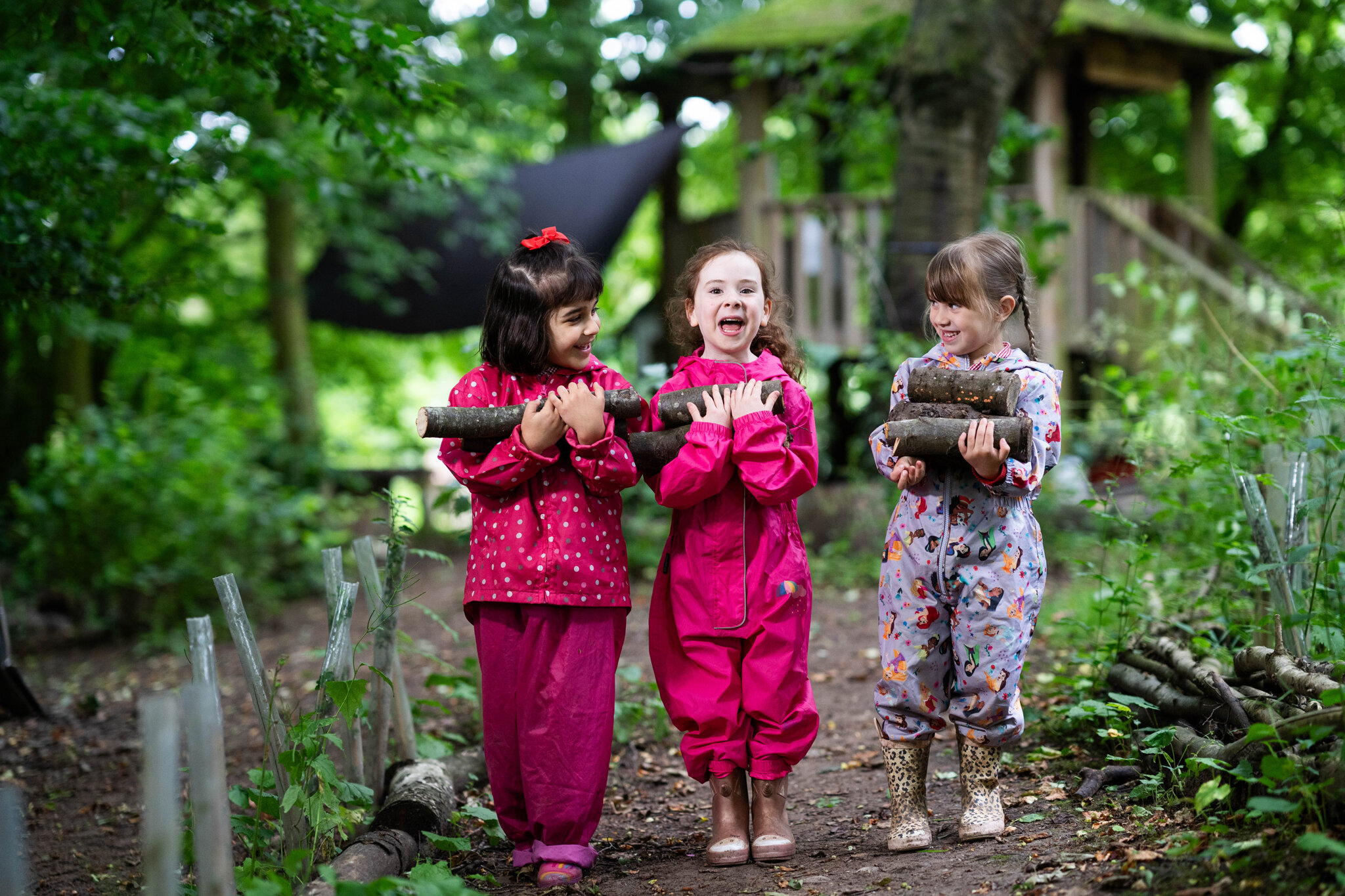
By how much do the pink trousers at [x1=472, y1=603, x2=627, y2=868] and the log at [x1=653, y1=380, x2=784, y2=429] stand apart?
55 cm

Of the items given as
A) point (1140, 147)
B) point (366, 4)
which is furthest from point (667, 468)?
point (1140, 147)

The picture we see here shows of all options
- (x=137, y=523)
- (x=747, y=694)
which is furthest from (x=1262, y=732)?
(x=137, y=523)

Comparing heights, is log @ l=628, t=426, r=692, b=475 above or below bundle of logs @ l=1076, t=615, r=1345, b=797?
above

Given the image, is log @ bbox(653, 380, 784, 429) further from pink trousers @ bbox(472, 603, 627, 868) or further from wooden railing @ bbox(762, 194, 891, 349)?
wooden railing @ bbox(762, 194, 891, 349)

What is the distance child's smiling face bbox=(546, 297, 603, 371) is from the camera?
296 centimetres

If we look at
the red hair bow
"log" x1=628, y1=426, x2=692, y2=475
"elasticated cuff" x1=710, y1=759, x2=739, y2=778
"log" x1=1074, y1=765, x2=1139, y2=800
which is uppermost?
the red hair bow

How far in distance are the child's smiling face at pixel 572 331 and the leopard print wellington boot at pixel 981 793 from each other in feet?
4.85

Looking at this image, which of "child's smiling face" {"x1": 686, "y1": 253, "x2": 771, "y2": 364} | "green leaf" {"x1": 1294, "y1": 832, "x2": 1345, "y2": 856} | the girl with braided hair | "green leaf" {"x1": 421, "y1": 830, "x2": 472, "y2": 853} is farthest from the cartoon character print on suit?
"green leaf" {"x1": 421, "y1": 830, "x2": 472, "y2": 853}

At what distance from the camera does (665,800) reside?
3.82 meters

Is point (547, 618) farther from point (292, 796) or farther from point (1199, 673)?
point (1199, 673)

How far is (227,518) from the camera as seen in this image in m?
7.80

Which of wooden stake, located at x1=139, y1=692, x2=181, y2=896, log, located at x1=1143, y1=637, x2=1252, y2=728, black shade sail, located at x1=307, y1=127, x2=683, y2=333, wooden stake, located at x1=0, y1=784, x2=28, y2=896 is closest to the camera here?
wooden stake, located at x1=0, y1=784, x2=28, y2=896

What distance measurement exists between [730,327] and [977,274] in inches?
26.3

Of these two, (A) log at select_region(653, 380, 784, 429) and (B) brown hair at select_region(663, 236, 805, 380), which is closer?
(A) log at select_region(653, 380, 784, 429)
